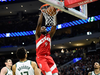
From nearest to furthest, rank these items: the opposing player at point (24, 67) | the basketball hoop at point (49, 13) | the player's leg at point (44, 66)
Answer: the opposing player at point (24, 67) < the player's leg at point (44, 66) < the basketball hoop at point (49, 13)

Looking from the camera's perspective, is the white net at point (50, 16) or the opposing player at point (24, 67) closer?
the opposing player at point (24, 67)

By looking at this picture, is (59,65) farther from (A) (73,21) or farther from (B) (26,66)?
(B) (26,66)

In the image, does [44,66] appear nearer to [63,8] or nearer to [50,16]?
[50,16]

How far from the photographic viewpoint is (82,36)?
22469 millimetres

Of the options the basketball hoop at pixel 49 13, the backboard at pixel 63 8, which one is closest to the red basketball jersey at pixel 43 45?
the basketball hoop at pixel 49 13

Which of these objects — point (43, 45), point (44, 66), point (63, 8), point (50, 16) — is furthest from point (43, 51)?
point (63, 8)

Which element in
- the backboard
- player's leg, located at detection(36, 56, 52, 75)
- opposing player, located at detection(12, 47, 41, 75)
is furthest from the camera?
the backboard

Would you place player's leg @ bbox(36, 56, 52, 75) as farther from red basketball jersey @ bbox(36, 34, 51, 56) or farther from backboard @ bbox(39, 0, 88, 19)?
backboard @ bbox(39, 0, 88, 19)

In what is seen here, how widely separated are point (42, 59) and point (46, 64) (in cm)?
19

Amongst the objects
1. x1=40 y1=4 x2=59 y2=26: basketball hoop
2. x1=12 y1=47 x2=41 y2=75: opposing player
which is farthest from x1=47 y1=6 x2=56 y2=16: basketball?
x1=12 y1=47 x2=41 y2=75: opposing player

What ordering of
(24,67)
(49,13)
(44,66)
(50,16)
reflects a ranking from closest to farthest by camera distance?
1. (24,67)
2. (44,66)
3. (49,13)
4. (50,16)

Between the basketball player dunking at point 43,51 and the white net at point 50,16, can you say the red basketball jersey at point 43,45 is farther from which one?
the white net at point 50,16

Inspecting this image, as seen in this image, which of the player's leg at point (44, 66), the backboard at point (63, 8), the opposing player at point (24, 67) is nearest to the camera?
the opposing player at point (24, 67)

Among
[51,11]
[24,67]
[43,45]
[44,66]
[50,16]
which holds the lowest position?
[44,66]
